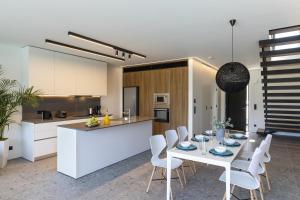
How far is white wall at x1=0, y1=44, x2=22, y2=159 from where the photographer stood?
4.48 metres

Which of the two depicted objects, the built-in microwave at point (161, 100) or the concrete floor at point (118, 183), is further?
the built-in microwave at point (161, 100)

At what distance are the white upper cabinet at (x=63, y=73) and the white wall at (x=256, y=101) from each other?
234 inches

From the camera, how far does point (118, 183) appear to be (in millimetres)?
3301

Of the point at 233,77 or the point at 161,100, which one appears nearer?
the point at 233,77

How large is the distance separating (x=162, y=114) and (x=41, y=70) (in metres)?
3.67

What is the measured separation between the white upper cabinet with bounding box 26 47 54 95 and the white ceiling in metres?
0.36

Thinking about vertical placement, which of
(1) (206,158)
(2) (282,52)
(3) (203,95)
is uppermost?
(2) (282,52)

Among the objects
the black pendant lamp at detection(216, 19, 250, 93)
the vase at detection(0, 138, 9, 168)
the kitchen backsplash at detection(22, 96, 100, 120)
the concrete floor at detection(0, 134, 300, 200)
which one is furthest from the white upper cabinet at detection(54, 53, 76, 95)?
the black pendant lamp at detection(216, 19, 250, 93)

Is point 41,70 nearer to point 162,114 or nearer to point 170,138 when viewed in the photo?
point 170,138

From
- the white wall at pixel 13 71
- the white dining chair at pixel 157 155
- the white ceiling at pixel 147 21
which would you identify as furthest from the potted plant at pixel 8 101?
the white dining chair at pixel 157 155

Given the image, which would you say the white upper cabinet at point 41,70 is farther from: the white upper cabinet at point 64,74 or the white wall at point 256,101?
the white wall at point 256,101

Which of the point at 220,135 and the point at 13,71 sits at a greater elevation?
the point at 13,71

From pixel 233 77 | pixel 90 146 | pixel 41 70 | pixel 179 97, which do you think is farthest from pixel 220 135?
pixel 41 70

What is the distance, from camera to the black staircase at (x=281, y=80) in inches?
148
